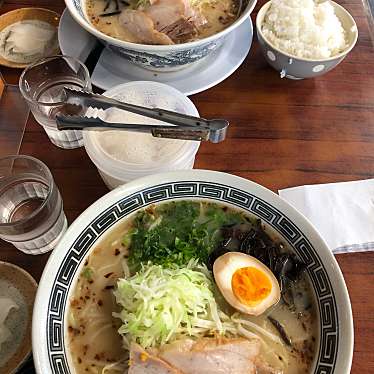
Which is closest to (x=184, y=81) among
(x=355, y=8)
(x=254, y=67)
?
(x=254, y=67)

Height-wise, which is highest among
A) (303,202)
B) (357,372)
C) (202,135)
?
(202,135)

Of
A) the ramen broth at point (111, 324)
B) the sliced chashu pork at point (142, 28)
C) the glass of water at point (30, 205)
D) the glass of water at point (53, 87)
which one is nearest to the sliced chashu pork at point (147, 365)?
the ramen broth at point (111, 324)

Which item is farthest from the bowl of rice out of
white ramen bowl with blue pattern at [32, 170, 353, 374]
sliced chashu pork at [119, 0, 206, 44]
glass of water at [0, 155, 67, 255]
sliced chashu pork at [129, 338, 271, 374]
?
sliced chashu pork at [129, 338, 271, 374]

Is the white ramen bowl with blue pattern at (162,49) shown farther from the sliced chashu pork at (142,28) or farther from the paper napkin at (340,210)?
the paper napkin at (340,210)

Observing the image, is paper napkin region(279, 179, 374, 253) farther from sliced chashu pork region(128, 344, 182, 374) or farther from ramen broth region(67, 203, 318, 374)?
sliced chashu pork region(128, 344, 182, 374)

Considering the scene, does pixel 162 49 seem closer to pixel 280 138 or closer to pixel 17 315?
pixel 280 138

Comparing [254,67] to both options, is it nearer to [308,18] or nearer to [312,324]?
[308,18]

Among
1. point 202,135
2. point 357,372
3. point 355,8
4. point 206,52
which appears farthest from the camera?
point 355,8
